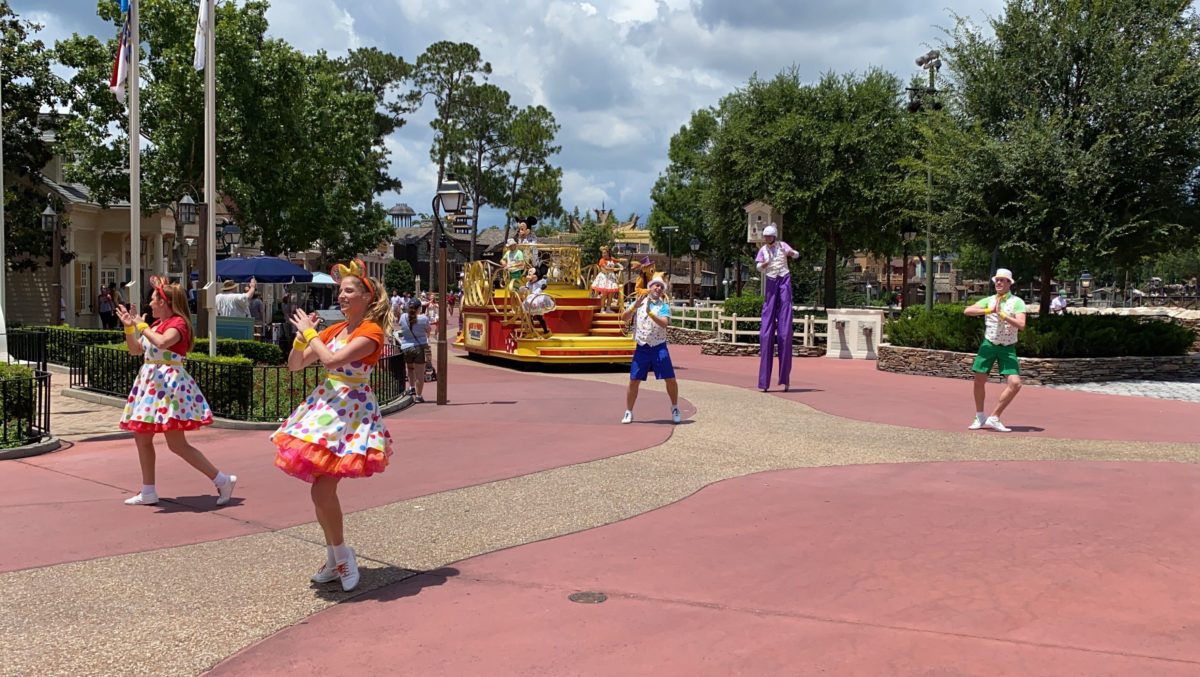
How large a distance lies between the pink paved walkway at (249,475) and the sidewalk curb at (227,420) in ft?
0.61

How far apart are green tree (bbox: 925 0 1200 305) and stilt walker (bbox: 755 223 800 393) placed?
17.5 ft

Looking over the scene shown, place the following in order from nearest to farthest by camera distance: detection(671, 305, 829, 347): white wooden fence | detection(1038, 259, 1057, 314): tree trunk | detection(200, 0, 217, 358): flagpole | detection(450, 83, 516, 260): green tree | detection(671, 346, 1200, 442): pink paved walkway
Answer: detection(671, 346, 1200, 442): pink paved walkway → detection(200, 0, 217, 358): flagpole → detection(1038, 259, 1057, 314): tree trunk → detection(671, 305, 829, 347): white wooden fence → detection(450, 83, 516, 260): green tree

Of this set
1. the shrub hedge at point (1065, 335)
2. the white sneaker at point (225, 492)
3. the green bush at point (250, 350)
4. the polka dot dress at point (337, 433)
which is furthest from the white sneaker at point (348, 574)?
the shrub hedge at point (1065, 335)

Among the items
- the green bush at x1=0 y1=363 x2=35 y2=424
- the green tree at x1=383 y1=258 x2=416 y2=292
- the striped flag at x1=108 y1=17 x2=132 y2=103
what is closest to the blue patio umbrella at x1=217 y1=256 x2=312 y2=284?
the striped flag at x1=108 y1=17 x2=132 y2=103

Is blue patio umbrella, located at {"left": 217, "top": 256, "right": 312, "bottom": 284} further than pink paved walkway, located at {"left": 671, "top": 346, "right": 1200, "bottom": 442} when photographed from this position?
Yes

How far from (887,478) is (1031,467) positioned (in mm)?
1612

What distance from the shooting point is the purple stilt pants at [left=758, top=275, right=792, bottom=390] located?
15.7 metres

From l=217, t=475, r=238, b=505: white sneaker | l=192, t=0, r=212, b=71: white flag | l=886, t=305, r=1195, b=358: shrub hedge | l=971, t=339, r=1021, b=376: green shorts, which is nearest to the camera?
l=217, t=475, r=238, b=505: white sneaker

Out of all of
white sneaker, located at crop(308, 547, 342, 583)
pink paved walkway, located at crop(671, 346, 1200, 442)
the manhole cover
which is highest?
pink paved walkway, located at crop(671, 346, 1200, 442)

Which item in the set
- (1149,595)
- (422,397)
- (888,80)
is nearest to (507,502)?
(1149,595)

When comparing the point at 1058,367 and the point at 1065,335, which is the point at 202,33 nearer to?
the point at 1058,367

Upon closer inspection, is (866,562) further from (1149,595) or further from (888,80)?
(888,80)

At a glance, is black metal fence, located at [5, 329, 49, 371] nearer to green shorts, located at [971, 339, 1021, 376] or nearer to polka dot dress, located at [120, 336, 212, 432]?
polka dot dress, located at [120, 336, 212, 432]

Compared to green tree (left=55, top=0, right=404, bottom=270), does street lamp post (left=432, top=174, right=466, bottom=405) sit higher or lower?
lower
